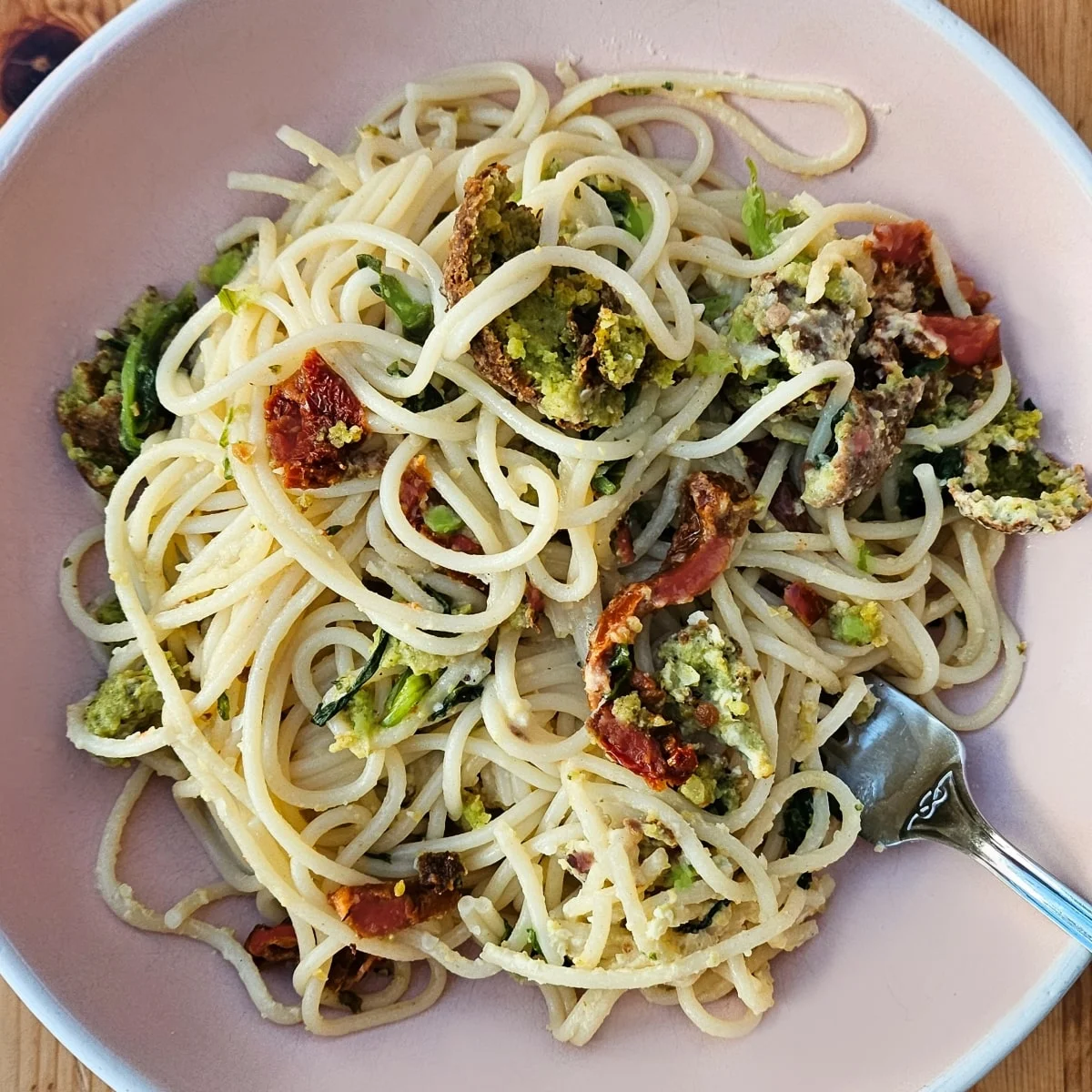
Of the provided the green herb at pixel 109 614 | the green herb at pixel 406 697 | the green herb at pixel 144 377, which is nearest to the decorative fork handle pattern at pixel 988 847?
the green herb at pixel 406 697

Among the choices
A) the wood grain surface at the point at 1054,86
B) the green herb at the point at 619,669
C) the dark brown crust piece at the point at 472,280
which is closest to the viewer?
the dark brown crust piece at the point at 472,280

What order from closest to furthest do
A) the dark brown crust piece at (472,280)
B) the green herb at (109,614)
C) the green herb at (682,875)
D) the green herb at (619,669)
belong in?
the dark brown crust piece at (472,280) < the green herb at (619,669) < the green herb at (682,875) < the green herb at (109,614)

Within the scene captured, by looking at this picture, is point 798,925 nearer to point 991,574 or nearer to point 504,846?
point 504,846

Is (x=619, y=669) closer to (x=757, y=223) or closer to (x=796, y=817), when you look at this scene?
(x=796, y=817)

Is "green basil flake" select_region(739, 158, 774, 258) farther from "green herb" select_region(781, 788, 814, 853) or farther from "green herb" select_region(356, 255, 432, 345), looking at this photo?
"green herb" select_region(781, 788, 814, 853)

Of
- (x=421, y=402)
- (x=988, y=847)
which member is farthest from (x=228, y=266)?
(x=988, y=847)

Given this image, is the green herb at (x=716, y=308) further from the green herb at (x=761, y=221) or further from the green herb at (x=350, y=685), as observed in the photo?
the green herb at (x=350, y=685)

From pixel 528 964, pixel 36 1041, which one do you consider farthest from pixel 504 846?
pixel 36 1041
